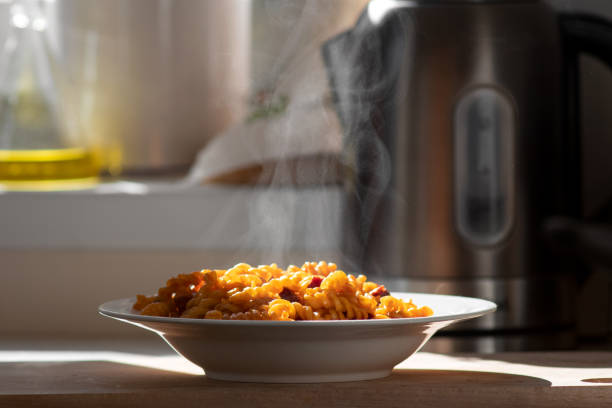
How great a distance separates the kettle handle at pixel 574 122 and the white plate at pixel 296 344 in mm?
346

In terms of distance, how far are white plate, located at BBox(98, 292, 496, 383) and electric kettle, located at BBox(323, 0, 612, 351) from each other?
315 mm

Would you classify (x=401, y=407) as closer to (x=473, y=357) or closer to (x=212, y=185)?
(x=473, y=357)

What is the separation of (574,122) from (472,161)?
0.14 metres

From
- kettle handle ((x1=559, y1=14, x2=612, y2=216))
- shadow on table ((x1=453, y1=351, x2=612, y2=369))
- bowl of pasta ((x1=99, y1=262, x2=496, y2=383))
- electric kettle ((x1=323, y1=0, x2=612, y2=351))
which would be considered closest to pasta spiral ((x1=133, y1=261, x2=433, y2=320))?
bowl of pasta ((x1=99, y1=262, x2=496, y2=383))

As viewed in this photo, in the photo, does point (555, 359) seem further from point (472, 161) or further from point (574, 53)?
point (574, 53)

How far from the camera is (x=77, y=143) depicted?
1.30 metres

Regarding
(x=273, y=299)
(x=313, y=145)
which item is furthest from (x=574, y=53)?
(x=273, y=299)

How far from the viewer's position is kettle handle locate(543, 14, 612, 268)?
0.88m

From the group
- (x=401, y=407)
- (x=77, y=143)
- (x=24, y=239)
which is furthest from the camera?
(x=77, y=143)

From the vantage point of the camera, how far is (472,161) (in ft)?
2.89

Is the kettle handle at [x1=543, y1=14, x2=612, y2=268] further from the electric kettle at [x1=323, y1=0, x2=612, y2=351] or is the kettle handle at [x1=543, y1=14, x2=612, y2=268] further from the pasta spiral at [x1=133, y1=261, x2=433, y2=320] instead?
the pasta spiral at [x1=133, y1=261, x2=433, y2=320]

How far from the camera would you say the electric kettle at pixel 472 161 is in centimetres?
88

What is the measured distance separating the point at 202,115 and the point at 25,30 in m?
0.28

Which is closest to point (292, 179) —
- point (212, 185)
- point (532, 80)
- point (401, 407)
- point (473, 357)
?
point (212, 185)
